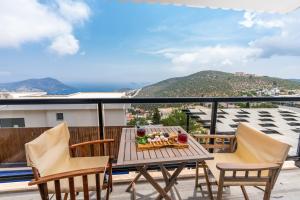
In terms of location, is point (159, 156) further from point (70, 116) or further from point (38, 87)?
point (38, 87)

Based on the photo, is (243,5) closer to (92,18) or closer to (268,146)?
(268,146)

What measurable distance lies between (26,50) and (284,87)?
12274 mm

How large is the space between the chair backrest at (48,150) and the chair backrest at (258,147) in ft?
7.17

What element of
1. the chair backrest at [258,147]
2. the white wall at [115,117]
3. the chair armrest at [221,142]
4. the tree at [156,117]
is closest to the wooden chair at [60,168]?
the white wall at [115,117]

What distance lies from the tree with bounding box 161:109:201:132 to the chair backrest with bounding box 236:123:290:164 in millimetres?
654

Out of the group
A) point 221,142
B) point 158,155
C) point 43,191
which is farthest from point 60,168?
point 221,142

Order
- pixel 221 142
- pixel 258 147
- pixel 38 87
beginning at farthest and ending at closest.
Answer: pixel 38 87 < pixel 221 142 < pixel 258 147

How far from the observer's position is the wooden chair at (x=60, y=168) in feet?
4.76

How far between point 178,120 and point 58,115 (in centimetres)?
182

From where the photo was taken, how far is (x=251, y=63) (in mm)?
7844

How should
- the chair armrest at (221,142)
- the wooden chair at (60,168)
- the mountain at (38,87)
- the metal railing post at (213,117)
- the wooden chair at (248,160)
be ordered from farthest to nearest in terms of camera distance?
1. the mountain at (38,87)
2. the metal railing post at (213,117)
3. the chair armrest at (221,142)
4. the wooden chair at (248,160)
5. the wooden chair at (60,168)

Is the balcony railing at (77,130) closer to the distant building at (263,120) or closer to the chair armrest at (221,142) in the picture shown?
the distant building at (263,120)

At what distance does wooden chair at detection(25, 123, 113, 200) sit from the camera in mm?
1451

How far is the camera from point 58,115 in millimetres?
2617
